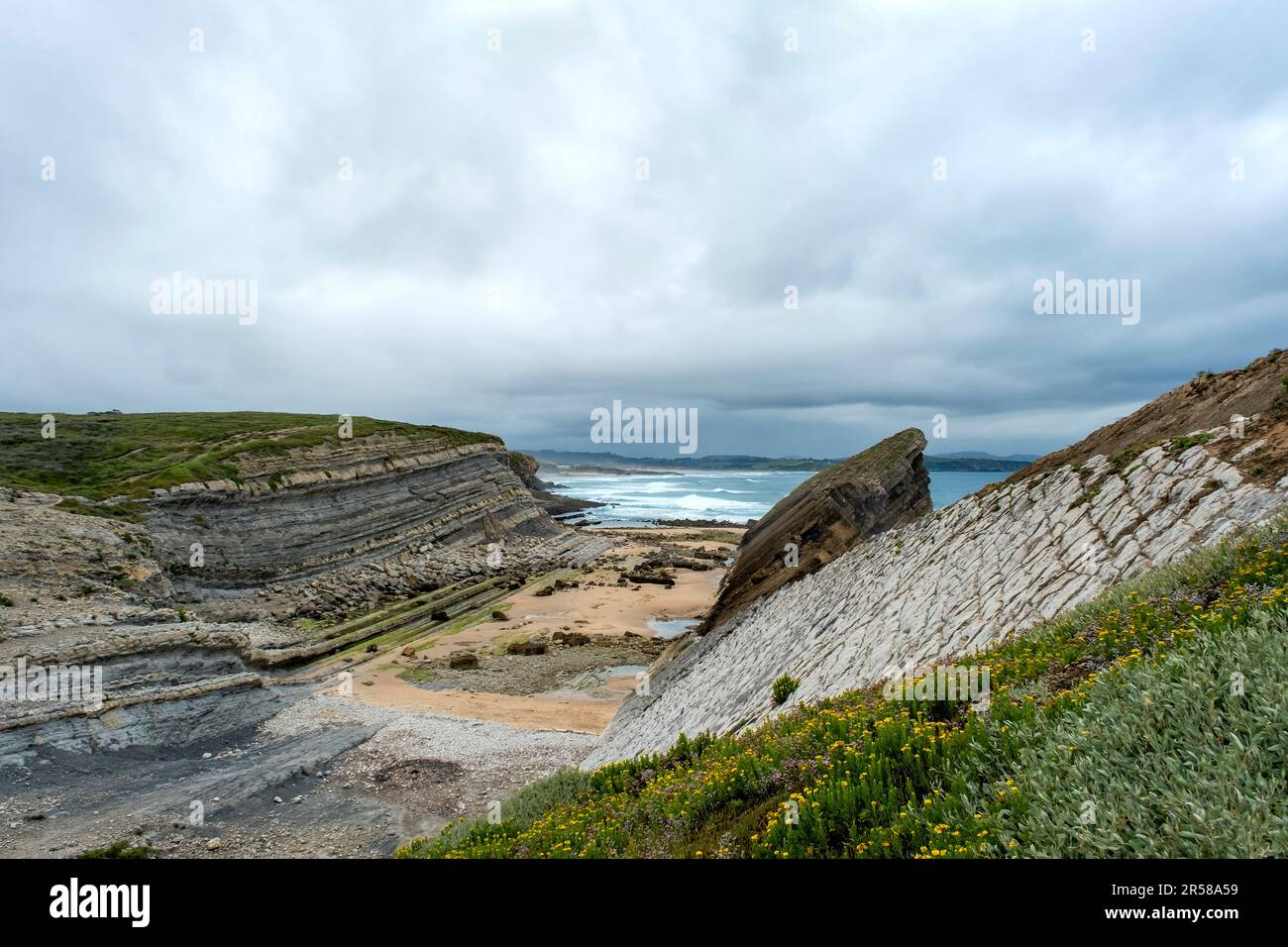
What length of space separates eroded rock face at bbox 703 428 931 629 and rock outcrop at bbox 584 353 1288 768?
324 cm

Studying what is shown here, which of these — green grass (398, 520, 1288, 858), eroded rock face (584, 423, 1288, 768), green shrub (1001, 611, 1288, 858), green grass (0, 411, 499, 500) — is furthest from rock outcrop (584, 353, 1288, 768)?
green grass (0, 411, 499, 500)

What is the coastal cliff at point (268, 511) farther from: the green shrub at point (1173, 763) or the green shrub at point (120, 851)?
the green shrub at point (1173, 763)

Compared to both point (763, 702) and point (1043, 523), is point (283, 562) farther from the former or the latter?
point (1043, 523)

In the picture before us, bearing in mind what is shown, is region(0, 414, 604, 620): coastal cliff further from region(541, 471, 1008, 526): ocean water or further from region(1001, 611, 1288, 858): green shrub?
region(541, 471, 1008, 526): ocean water

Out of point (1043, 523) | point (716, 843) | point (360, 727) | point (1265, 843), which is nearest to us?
point (1265, 843)


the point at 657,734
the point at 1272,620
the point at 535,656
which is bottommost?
the point at 535,656

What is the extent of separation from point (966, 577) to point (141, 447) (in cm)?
6762

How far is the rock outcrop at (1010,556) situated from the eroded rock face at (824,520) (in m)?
3.24

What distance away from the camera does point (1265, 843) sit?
9.68 feet

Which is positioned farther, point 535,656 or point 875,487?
point 535,656

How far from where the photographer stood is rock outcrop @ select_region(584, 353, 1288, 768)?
953 centimetres

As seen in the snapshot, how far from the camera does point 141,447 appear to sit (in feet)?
174

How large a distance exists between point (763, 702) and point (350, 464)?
48.2m
